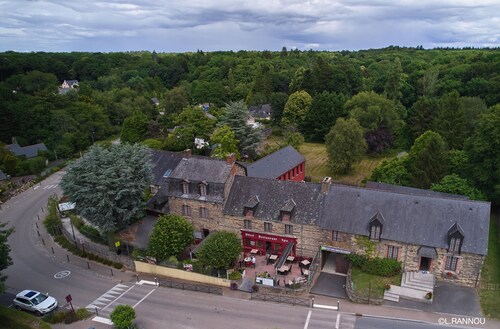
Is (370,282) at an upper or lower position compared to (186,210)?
lower

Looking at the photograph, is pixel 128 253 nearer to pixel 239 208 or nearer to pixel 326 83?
pixel 239 208

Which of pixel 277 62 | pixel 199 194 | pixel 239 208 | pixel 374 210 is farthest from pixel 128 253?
pixel 277 62

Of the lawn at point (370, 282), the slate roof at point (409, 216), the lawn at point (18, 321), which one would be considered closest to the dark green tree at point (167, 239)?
the lawn at point (18, 321)

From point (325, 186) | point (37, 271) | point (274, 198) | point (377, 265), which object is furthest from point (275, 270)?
point (37, 271)

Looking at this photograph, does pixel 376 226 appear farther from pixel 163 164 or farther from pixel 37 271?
pixel 37 271

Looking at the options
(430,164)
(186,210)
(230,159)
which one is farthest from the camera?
(430,164)

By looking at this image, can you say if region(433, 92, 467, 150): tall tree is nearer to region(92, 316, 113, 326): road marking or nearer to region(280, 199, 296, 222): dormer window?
region(280, 199, 296, 222): dormer window

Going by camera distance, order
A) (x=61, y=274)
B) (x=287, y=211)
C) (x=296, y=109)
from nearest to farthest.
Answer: (x=287, y=211) → (x=61, y=274) → (x=296, y=109)

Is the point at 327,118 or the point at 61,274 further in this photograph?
the point at 327,118
